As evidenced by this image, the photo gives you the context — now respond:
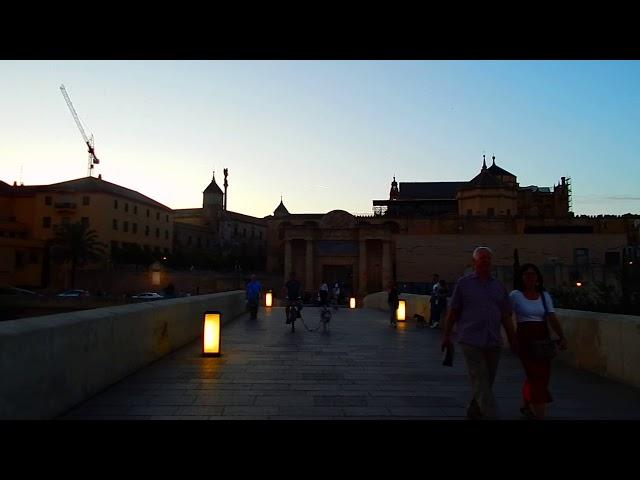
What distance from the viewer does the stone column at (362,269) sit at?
187 ft

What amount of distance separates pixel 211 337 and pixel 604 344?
668 centimetres

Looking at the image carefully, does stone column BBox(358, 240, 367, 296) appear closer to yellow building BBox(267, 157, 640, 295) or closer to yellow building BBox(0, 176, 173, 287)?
yellow building BBox(267, 157, 640, 295)

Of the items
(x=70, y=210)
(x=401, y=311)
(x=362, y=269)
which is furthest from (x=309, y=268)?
(x=401, y=311)

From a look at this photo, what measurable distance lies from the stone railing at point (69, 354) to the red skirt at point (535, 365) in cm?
483

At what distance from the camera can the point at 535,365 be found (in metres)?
5.51

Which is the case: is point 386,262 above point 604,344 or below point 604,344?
above

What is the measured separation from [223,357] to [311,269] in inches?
1885

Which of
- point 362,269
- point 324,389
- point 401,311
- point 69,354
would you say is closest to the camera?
point 69,354

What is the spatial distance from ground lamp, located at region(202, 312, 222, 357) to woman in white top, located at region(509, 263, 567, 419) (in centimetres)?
605

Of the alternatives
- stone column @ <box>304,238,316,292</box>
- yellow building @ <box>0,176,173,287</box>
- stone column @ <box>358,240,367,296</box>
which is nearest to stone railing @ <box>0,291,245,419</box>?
stone column @ <box>304,238,316,292</box>

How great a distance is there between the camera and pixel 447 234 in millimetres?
63750

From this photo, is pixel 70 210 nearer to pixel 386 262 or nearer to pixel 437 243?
pixel 386 262
